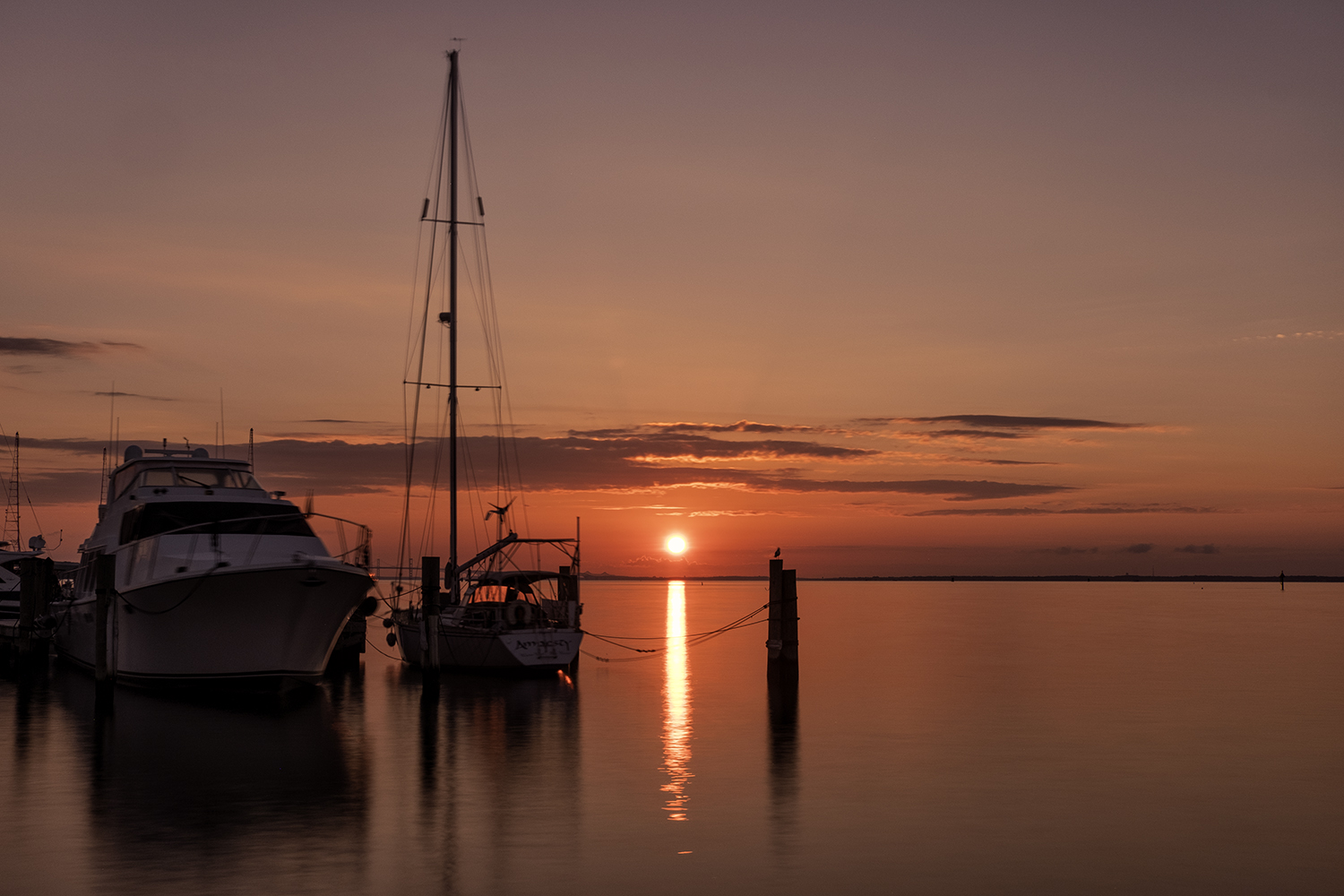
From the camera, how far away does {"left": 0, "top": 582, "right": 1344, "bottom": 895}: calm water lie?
1527 centimetres

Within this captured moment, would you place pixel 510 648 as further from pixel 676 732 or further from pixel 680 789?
pixel 680 789

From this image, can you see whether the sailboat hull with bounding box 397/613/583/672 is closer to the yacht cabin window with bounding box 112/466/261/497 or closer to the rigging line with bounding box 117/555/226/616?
the yacht cabin window with bounding box 112/466/261/497

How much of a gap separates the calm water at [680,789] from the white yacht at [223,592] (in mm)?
1322

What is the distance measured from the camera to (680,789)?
2142 cm

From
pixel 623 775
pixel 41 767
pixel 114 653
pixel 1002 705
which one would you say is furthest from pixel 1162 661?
pixel 41 767

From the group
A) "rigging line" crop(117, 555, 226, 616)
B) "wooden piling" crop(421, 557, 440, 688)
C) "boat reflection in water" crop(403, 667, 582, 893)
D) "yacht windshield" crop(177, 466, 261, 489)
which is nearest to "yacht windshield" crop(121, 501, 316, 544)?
"rigging line" crop(117, 555, 226, 616)

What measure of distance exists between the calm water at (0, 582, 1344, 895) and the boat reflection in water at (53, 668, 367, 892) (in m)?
0.08

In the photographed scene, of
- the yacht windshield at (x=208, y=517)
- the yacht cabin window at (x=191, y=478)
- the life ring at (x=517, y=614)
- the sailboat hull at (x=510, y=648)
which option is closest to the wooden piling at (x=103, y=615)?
the yacht windshield at (x=208, y=517)

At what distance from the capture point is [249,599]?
29.9 m

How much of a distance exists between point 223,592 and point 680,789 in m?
14.2

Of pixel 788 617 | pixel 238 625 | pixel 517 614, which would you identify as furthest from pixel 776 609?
pixel 238 625

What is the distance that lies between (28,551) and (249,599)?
34.4m

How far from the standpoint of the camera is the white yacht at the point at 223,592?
2984 centimetres

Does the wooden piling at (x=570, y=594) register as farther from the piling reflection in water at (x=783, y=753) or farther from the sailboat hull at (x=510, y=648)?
the piling reflection in water at (x=783, y=753)
